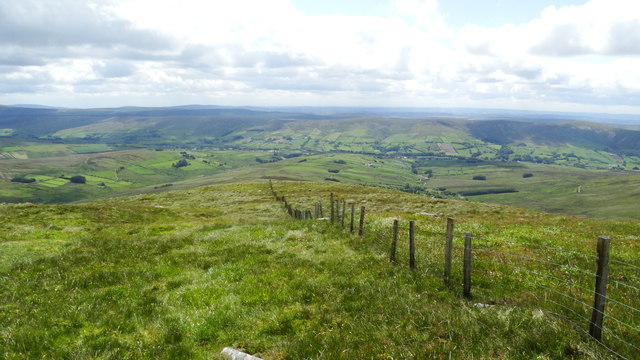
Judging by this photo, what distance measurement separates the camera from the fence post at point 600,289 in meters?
8.19

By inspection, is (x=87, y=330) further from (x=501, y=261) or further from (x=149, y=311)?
(x=501, y=261)

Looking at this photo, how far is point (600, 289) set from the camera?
8.43 m

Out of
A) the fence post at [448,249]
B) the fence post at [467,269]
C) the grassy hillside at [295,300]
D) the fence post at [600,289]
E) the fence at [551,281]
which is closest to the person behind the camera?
the fence post at [600,289]

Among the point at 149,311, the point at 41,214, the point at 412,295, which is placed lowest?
the point at 41,214

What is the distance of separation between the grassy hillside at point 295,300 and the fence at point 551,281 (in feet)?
0.26

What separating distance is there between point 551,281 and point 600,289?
6.20 metres

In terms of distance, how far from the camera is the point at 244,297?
13.0 metres

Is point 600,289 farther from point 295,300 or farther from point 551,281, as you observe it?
point 295,300

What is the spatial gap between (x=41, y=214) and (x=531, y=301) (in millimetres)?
47090

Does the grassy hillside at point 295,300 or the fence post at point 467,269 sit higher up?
the fence post at point 467,269

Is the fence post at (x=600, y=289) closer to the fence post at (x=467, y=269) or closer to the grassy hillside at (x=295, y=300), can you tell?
the grassy hillside at (x=295, y=300)

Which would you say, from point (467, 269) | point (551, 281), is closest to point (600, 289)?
point (467, 269)

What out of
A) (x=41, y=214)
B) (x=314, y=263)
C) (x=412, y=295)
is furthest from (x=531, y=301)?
(x=41, y=214)

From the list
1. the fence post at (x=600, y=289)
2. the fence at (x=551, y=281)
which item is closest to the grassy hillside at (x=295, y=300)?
the fence at (x=551, y=281)
